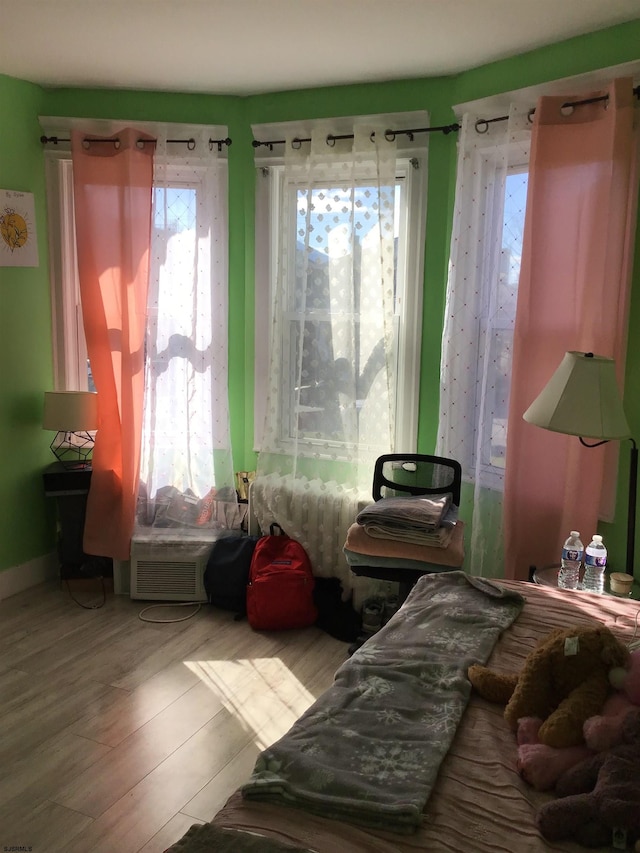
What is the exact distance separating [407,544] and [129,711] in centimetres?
129

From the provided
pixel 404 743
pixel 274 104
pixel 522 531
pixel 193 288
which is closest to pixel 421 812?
pixel 404 743

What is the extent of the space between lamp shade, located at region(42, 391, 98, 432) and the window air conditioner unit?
0.70 m

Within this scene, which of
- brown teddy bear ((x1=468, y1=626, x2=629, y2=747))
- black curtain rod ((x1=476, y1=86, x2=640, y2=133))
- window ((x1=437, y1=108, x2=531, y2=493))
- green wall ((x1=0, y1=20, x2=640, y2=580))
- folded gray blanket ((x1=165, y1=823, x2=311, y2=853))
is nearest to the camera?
folded gray blanket ((x1=165, y1=823, x2=311, y2=853))

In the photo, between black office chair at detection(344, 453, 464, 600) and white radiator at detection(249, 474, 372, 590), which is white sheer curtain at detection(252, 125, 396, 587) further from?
black office chair at detection(344, 453, 464, 600)

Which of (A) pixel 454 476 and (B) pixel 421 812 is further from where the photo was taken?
(A) pixel 454 476

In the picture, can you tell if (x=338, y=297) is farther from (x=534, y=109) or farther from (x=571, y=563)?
(x=571, y=563)

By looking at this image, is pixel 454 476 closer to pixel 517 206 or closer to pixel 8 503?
pixel 517 206

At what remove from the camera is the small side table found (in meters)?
2.55

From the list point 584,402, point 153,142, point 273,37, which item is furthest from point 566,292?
point 153,142

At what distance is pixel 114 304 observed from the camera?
370 cm

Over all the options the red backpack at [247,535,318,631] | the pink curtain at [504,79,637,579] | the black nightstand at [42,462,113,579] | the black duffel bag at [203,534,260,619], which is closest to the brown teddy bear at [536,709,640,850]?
the pink curtain at [504,79,637,579]

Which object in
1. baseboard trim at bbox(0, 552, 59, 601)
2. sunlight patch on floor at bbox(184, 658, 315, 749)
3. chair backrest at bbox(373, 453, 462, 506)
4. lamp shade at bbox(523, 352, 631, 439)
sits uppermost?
lamp shade at bbox(523, 352, 631, 439)

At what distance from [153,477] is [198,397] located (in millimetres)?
502

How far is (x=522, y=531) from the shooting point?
9.78 feet
